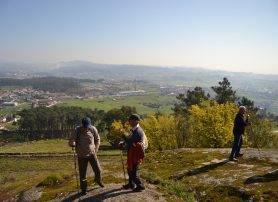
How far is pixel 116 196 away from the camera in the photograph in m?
10.8

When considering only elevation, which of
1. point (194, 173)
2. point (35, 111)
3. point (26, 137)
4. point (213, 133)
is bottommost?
point (26, 137)

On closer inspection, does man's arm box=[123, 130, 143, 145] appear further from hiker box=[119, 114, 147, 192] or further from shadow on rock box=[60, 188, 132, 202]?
shadow on rock box=[60, 188, 132, 202]

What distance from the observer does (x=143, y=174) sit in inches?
548

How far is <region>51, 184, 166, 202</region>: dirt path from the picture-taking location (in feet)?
35.0

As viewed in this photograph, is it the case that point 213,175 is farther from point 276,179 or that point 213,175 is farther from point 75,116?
point 75,116

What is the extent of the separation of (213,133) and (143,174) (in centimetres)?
2444

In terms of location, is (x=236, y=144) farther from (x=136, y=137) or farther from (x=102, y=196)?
(x=102, y=196)

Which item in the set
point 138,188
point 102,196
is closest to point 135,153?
point 138,188

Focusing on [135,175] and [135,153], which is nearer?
[135,153]

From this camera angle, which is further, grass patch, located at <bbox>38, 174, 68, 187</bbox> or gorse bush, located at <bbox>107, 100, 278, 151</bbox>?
gorse bush, located at <bbox>107, 100, 278, 151</bbox>

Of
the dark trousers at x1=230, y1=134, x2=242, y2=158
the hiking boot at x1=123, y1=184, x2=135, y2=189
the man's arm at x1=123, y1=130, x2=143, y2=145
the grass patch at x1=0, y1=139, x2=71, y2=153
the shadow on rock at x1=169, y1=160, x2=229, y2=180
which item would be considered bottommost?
the grass patch at x1=0, y1=139, x2=71, y2=153

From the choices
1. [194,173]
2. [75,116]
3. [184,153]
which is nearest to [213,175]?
[194,173]

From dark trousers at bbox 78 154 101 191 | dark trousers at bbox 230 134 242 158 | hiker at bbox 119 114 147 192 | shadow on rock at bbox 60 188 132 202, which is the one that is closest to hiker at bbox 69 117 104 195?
dark trousers at bbox 78 154 101 191

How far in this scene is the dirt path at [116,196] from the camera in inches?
420
